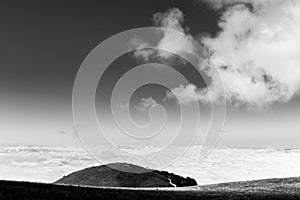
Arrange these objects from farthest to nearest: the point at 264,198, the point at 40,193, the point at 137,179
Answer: the point at 137,179
the point at 264,198
the point at 40,193

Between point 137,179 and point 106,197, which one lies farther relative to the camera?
point 137,179

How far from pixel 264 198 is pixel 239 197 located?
243cm

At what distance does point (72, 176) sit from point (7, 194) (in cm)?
5722

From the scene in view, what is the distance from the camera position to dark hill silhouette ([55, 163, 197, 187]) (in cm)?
7569

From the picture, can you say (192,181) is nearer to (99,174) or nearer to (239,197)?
(99,174)

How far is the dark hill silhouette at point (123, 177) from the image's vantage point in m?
75.7

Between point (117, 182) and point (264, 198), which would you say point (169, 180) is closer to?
point (117, 182)

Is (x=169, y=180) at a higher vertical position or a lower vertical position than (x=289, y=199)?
higher

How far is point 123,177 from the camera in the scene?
78.8m

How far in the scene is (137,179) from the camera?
3184 inches

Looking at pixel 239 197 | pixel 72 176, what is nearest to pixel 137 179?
pixel 72 176

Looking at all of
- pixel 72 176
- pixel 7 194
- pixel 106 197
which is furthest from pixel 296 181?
pixel 72 176

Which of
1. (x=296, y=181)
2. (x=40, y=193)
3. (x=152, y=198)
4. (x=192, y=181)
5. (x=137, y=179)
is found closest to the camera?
(x=40, y=193)

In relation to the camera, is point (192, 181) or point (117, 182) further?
point (192, 181)
